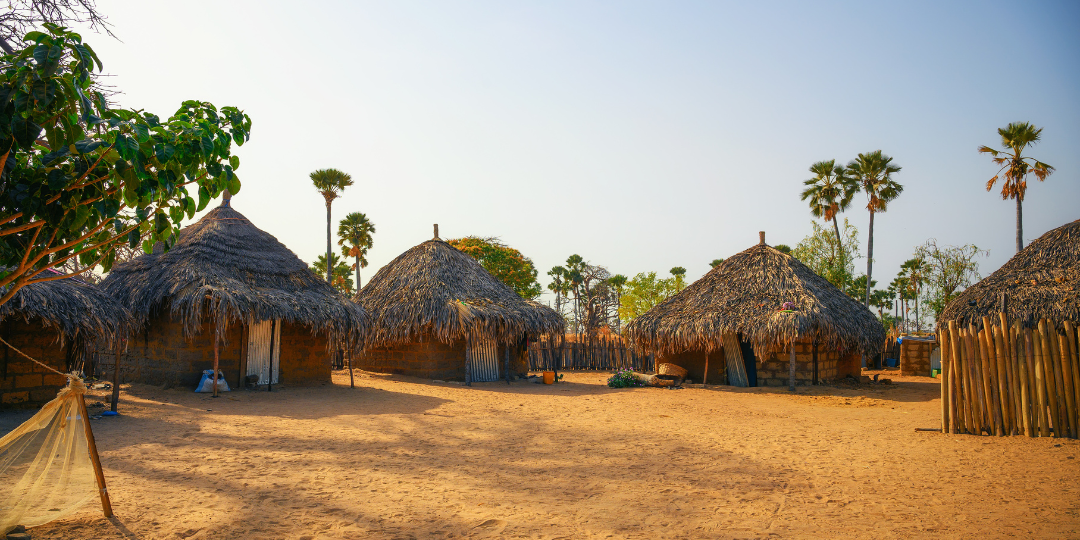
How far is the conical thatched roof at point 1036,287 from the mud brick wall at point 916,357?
7.56 m

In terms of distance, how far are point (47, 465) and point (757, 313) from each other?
14.1 m

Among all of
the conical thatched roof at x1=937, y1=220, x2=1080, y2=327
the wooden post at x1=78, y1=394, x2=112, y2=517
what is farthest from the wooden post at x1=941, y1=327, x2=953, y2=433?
the wooden post at x1=78, y1=394, x2=112, y2=517

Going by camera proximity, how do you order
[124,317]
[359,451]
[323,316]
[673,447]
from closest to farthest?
[359,451], [673,447], [124,317], [323,316]

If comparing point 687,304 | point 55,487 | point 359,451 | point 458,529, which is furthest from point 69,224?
point 687,304

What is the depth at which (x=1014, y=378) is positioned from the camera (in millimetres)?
7492

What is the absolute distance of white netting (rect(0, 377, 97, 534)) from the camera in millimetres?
4062

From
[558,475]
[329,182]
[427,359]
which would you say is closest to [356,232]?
[329,182]

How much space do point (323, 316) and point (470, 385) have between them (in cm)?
400

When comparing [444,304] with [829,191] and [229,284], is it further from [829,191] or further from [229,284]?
[829,191]

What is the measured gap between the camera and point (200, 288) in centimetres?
1153

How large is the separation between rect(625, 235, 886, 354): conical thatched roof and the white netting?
1321 cm

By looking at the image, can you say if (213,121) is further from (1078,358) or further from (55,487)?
(1078,358)

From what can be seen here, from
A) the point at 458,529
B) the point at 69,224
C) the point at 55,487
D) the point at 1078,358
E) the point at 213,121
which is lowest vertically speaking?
the point at 458,529

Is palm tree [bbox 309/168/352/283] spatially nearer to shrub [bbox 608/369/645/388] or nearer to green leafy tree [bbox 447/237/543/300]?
green leafy tree [bbox 447/237/543/300]
